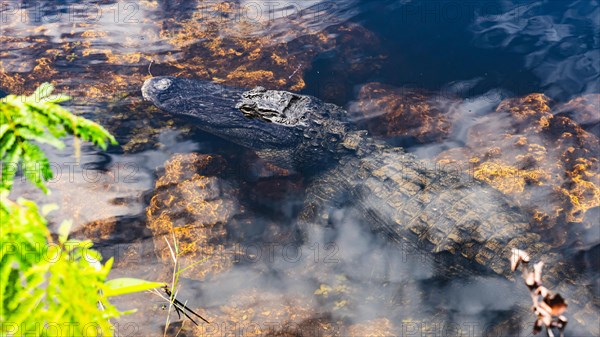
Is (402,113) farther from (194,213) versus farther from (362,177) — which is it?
(194,213)

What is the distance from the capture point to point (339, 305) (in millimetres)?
3697

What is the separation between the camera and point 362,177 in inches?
187

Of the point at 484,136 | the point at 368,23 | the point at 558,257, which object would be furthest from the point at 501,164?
the point at 368,23

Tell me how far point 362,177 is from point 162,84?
2.92m

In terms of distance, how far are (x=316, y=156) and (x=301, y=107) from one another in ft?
2.26

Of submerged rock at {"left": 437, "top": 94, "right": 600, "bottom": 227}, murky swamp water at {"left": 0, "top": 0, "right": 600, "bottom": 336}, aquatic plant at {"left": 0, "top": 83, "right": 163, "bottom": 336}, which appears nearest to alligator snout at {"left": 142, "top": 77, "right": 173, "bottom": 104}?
murky swamp water at {"left": 0, "top": 0, "right": 600, "bottom": 336}

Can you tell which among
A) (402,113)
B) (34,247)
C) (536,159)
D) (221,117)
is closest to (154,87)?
(221,117)

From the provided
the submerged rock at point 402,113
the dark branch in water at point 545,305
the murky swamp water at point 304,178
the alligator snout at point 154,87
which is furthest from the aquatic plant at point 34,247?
the submerged rock at point 402,113

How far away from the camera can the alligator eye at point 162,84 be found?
17.4 feet

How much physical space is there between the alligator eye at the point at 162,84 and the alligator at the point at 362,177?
0.04 feet

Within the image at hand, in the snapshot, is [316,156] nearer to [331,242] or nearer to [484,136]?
[331,242]

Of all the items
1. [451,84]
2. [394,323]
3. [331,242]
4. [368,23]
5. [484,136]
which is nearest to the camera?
[394,323]

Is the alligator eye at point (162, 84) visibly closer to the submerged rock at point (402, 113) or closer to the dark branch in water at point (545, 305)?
the submerged rock at point (402, 113)

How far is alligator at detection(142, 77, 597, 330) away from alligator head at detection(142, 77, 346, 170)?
1cm
